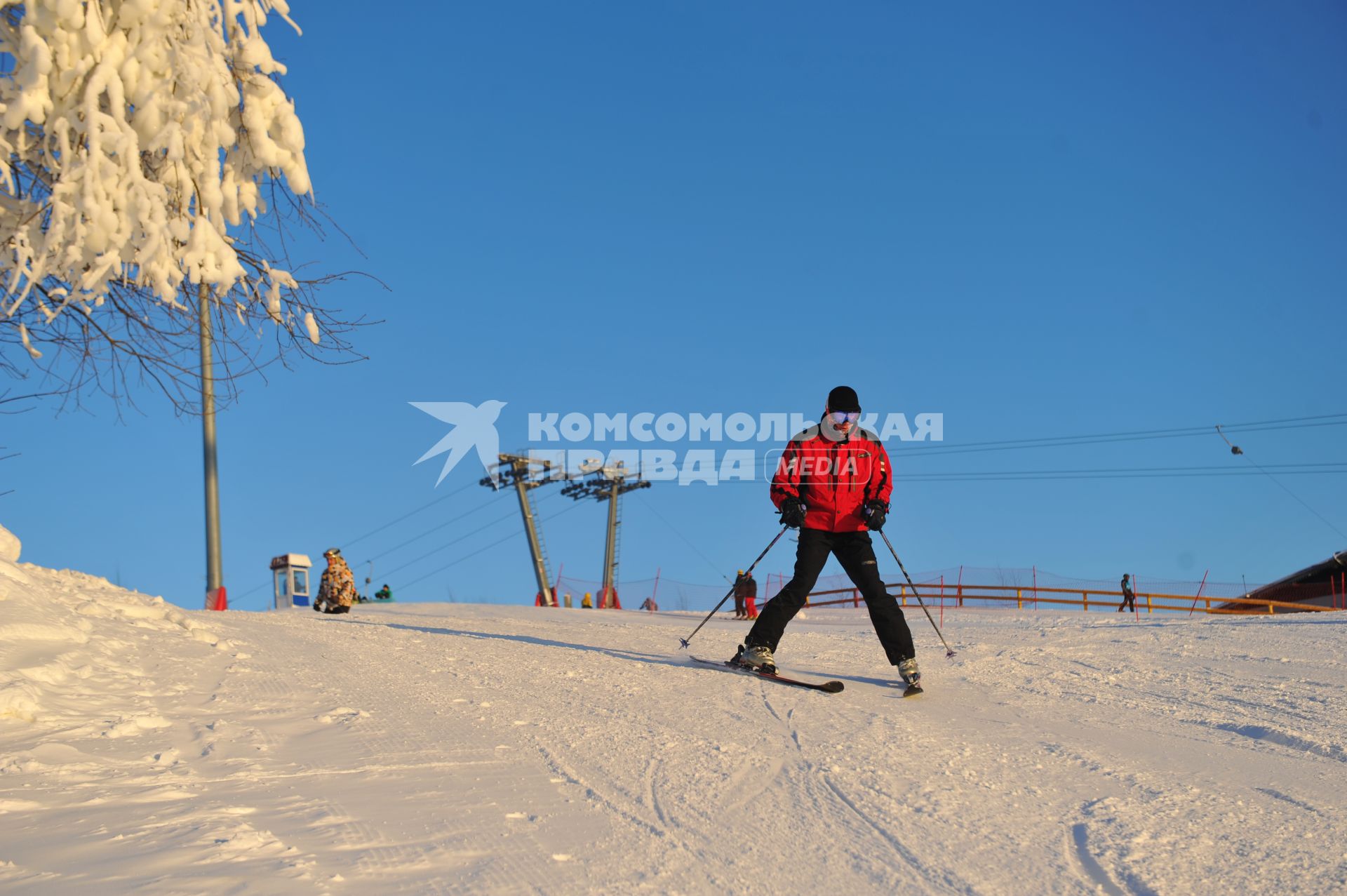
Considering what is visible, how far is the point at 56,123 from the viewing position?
174 inches

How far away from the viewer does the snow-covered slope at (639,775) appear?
3.04 meters

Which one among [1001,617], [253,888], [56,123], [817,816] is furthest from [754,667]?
[1001,617]

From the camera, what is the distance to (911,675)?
6.39 meters

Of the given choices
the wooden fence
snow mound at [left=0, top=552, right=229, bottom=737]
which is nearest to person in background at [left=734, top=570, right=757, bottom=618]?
the wooden fence

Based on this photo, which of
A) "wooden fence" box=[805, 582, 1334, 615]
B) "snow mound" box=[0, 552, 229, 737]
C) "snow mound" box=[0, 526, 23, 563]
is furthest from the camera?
"wooden fence" box=[805, 582, 1334, 615]

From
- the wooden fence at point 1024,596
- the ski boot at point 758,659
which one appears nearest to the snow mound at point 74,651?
the ski boot at point 758,659

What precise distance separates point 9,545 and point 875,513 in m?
7.92

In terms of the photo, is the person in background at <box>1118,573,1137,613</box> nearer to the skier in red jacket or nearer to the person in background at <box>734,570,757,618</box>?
the person in background at <box>734,570,757,618</box>

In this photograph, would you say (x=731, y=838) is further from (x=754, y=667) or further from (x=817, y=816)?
(x=754, y=667)

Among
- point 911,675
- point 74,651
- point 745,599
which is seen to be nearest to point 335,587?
point 745,599

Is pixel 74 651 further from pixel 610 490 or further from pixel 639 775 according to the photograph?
pixel 610 490

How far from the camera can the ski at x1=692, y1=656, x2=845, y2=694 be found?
627cm

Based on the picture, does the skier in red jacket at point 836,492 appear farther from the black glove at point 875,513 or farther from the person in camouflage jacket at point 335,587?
the person in camouflage jacket at point 335,587

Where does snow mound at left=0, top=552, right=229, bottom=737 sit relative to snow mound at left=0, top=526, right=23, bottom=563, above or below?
below
